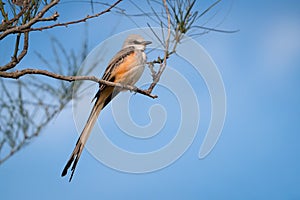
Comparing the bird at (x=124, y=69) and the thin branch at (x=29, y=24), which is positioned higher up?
the bird at (x=124, y=69)

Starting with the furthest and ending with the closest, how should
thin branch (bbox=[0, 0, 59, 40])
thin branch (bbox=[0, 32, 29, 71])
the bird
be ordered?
the bird
thin branch (bbox=[0, 32, 29, 71])
thin branch (bbox=[0, 0, 59, 40])

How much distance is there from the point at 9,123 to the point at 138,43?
1.20 metres

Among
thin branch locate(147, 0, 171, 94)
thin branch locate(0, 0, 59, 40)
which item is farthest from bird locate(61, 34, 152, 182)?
thin branch locate(0, 0, 59, 40)

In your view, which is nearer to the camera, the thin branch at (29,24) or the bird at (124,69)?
the thin branch at (29,24)

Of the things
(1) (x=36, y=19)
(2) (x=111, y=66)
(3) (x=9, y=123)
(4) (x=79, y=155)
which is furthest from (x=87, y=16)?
(2) (x=111, y=66)

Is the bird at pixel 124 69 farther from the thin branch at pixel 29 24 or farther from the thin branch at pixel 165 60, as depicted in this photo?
the thin branch at pixel 29 24

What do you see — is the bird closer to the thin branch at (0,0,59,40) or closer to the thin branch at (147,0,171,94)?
the thin branch at (147,0,171,94)

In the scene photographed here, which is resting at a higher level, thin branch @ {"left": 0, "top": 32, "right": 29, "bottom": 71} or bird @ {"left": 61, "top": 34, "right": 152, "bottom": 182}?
bird @ {"left": 61, "top": 34, "right": 152, "bottom": 182}

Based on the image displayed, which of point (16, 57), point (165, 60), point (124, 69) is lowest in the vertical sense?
point (16, 57)

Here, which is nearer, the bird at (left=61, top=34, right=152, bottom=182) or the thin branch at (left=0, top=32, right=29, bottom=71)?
the thin branch at (left=0, top=32, right=29, bottom=71)

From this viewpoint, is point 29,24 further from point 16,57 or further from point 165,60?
point 165,60

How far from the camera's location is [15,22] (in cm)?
138

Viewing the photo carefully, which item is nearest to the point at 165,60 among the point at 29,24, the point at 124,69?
the point at 29,24

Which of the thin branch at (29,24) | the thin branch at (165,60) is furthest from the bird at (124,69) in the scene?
the thin branch at (29,24)
